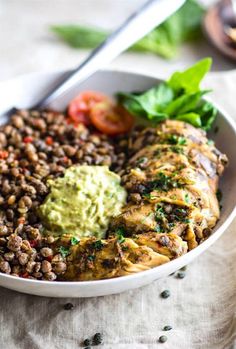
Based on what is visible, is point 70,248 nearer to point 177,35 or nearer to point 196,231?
point 196,231

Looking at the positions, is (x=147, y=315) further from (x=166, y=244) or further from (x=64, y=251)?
(x=64, y=251)

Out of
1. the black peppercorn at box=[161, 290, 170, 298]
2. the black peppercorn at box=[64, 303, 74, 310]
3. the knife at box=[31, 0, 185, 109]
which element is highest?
the knife at box=[31, 0, 185, 109]

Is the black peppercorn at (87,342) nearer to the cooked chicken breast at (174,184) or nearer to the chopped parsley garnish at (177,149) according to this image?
the cooked chicken breast at (174,184)

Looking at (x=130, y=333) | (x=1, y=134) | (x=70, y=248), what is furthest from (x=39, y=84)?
(x=130, y=333)

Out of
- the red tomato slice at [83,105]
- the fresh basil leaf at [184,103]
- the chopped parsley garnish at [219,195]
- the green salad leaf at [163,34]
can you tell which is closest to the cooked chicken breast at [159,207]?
the chopped parsley garnish at [219,195]

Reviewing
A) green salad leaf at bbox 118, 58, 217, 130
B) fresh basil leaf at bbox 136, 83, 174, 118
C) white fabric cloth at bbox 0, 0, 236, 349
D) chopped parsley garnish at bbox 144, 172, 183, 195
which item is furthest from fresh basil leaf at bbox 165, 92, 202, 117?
white fabric cloth at bbox 0, 0, 236, 349

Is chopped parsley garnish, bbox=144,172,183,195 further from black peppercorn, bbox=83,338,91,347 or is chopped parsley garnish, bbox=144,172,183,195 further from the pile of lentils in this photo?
black peppercorn, bbox=83,338,91,347
